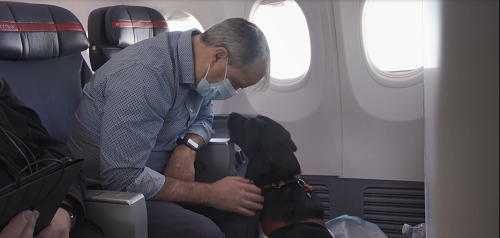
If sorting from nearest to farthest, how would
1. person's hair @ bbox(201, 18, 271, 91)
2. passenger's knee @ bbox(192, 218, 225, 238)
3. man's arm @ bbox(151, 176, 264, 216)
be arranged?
passenger's knee @ bbox(192, 218, 225, 238)
man's arm @ bbox(151, 176, 264, 216)
person's hair @ bbox(201, 18, 271, 91)

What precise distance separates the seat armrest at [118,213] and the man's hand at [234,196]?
451 mm

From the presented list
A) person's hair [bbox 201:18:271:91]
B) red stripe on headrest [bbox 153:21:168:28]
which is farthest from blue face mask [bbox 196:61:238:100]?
red stripe on headrest [bbox 153:21:168:28]

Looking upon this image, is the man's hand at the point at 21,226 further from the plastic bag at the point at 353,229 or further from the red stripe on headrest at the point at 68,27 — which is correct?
the plastic bag at the point at 353,229

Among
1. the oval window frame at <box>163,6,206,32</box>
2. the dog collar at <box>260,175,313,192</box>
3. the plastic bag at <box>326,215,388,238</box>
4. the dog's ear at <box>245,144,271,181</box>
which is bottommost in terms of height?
the plastic bag at <box>326,215,388,238</box>

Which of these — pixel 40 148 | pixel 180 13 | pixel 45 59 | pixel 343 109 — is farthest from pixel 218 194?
pixel 180 13

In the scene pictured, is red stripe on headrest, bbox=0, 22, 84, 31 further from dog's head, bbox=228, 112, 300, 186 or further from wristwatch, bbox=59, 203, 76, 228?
dog's head, bbox=228, 112, 300, 186

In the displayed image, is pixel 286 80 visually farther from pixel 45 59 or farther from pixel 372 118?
pixel 45 59

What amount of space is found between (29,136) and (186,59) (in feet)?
2.34

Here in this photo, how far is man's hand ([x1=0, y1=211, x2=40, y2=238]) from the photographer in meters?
0.85

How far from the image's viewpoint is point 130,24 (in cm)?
228

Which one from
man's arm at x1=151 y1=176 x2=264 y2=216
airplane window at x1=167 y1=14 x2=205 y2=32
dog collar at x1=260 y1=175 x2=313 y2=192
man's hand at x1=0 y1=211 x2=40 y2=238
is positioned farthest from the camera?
airplane window at x1=167 y1=14 x2=205 y2=32

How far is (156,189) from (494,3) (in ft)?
4.74

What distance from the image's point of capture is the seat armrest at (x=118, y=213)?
1.22m

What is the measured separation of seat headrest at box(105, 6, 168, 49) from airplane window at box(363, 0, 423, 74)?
1.64m
